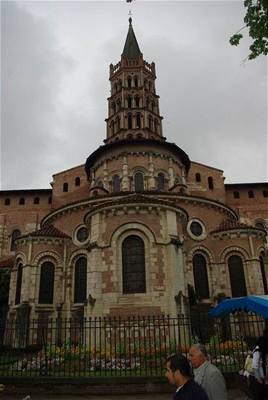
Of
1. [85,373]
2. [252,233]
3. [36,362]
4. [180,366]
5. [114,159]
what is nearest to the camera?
[180,366]

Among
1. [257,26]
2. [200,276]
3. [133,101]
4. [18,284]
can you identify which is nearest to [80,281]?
[18,284]

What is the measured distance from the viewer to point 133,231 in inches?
830

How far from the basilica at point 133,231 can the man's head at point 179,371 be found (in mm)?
15369

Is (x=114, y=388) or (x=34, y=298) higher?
(x=34, y=298)

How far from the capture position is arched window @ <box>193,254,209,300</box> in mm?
26684

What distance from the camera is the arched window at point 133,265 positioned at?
20.0 metres

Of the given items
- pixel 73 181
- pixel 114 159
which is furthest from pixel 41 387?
pixel 73 181

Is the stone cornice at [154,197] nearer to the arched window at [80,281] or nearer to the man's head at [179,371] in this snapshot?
the arched window at [80,281]

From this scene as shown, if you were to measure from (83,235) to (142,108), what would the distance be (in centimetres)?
2005

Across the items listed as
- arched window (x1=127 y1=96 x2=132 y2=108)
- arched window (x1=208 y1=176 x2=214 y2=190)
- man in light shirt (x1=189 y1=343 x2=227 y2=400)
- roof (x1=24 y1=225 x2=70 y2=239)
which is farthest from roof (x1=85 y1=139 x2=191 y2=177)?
man in light shirt (x1=189 y1=343 x2=227 y2=400)

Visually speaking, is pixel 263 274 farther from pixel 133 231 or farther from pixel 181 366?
pixel 181 366

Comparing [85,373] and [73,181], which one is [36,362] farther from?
[73,181]

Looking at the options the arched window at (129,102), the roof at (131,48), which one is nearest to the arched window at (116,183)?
the arched window at (129,102)

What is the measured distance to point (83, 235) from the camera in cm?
2817
